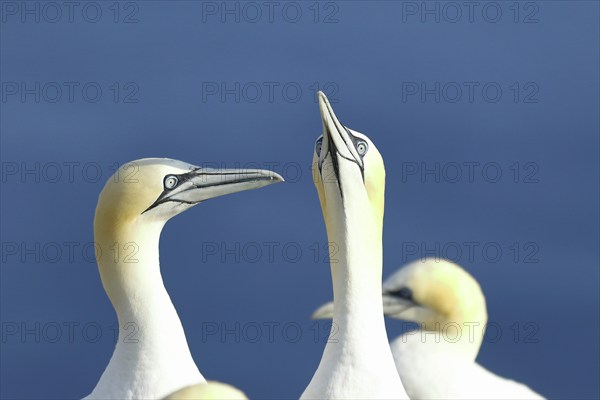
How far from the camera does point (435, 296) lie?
16.9 meters

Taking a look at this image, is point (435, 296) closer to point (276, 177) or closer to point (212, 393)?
point (276, 177)

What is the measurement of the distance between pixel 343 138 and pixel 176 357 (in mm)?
1755

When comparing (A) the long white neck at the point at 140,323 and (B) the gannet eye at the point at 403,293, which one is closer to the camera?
(A) the long white neck at the point at 140,323

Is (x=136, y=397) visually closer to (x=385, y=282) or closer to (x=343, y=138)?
(x=343, y=138)

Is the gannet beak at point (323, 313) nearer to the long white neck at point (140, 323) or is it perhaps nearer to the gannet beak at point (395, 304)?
the gannet beak at point (395, 304)

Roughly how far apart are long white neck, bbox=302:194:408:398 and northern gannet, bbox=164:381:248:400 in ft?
4.84

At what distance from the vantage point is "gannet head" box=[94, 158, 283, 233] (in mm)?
14641

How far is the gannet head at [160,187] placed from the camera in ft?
48.0

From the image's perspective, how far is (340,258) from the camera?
13766 mm

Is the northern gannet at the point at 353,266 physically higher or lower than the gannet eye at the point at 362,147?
lower

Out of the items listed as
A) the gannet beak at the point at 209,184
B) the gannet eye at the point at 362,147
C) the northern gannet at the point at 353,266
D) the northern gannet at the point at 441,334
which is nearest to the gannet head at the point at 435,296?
the northern gannet at the point at 441,334

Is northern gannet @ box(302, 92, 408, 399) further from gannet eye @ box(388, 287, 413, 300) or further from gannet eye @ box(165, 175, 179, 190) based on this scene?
gannet eye @ box(388, 287, 413, 300)

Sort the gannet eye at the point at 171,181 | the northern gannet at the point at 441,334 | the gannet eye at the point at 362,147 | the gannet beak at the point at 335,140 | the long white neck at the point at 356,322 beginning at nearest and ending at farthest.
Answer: the long white neck at the point at 356,322 → the gannet beak at the point at 335,140 → the gannet eye at the point at 362,147 → the gannet eye at the point at 171,181 → the northern gannet at the point at 441,334

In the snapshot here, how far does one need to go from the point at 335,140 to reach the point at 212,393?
7.98 ft
